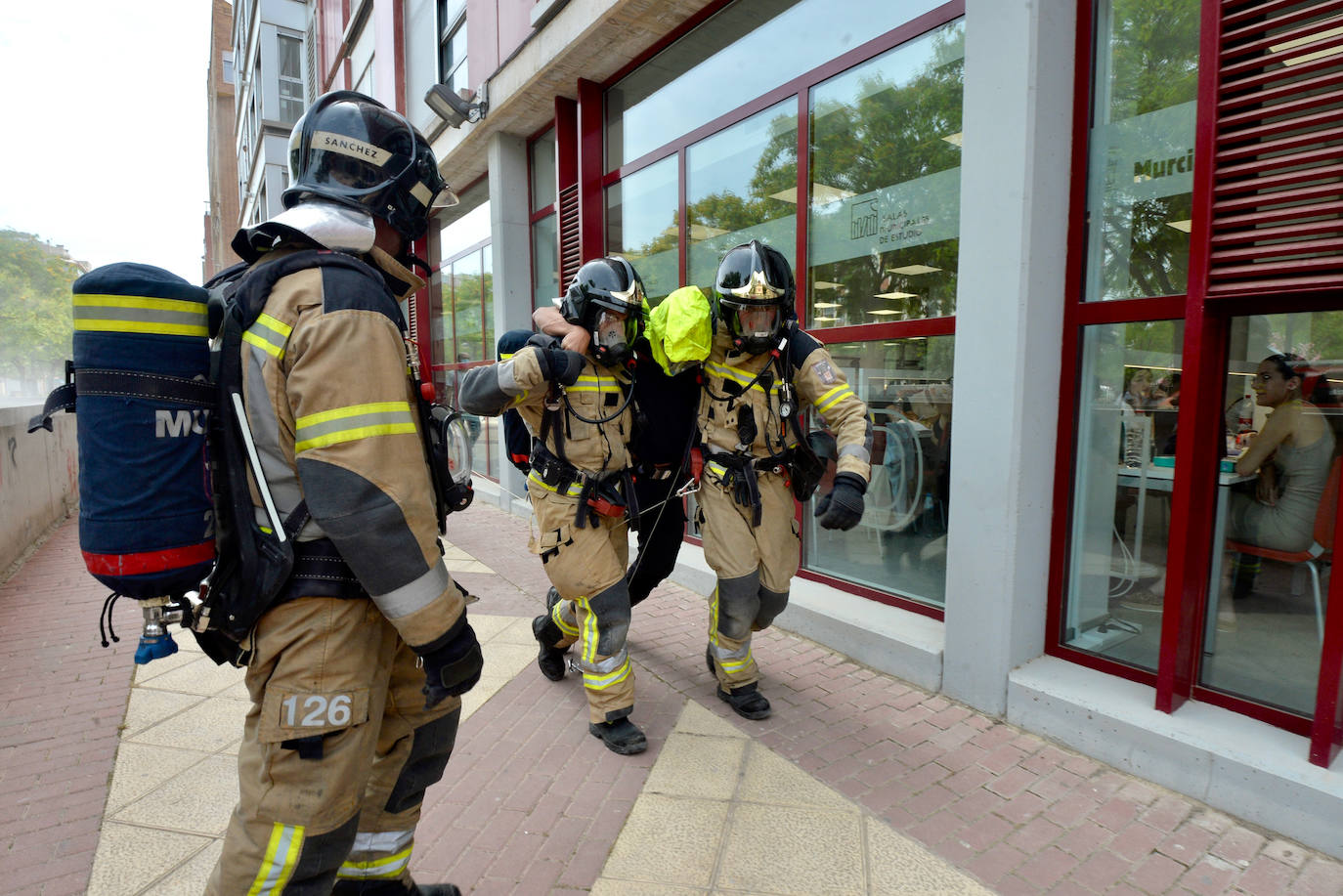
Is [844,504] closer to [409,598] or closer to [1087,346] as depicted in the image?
[1087,346]

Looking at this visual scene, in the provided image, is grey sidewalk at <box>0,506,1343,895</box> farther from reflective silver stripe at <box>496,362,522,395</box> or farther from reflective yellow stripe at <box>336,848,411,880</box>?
reflective silver stripe at <box>496,362,522,395</box>

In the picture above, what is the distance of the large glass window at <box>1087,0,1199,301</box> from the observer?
296cm

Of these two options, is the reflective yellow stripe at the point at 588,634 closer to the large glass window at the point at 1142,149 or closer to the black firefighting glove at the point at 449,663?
the black firefighting glove at the point at 449,663

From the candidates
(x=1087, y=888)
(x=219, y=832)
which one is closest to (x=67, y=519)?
(x=219, y=832)

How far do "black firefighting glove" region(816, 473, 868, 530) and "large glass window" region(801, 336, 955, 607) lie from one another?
111 cm

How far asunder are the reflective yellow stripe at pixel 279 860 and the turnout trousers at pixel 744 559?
207cm

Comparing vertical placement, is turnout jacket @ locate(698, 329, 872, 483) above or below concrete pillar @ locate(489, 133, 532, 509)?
below

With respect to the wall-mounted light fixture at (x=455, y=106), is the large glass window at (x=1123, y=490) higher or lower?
lower

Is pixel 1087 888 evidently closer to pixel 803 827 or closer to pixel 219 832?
pixel 803 827

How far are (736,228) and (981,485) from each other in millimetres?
2999

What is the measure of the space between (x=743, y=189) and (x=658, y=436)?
274cm

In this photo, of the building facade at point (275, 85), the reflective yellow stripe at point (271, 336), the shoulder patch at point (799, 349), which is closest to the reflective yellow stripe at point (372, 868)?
the reflective yellow stripe at point (271, 336)

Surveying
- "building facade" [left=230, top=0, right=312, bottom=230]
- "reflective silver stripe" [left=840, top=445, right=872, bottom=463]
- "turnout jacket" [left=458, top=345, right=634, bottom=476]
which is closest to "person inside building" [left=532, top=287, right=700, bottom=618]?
"turnout jacket" [left=458, top=345, right=634, bottom=476]

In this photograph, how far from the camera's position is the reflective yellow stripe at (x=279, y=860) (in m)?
1.50
